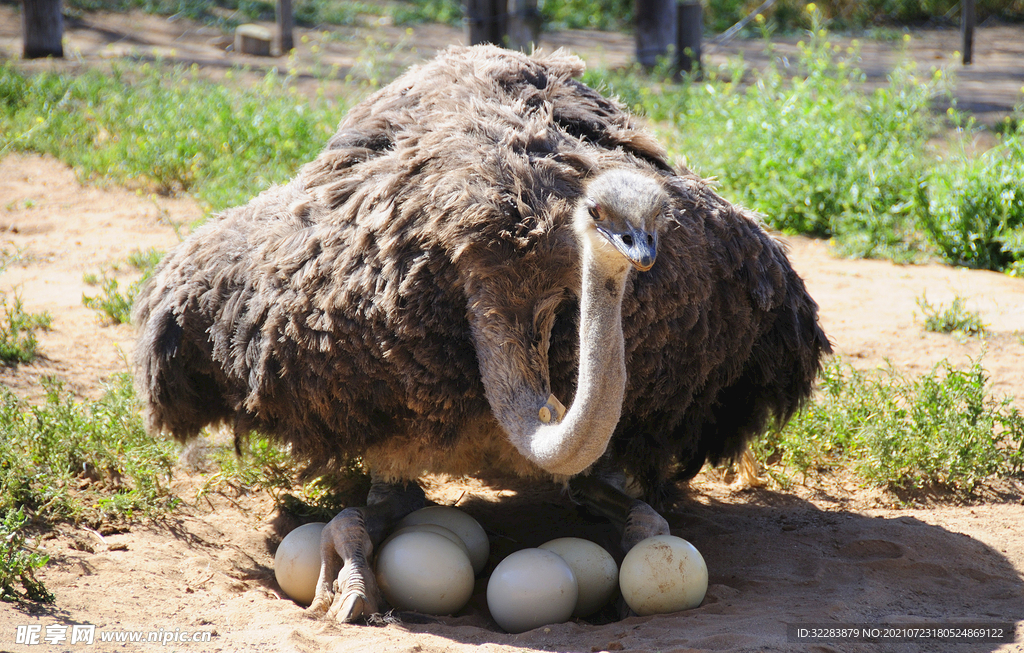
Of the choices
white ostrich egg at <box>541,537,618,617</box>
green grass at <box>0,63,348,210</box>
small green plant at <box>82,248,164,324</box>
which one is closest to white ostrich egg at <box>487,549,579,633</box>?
white ostrich egg at <box>541,537,618,617</box>

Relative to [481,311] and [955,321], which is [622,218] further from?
[955,321]

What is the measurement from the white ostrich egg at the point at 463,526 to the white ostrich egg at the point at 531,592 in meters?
0.36

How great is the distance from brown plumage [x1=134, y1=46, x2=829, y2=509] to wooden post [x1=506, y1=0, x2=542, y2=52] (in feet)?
16.5

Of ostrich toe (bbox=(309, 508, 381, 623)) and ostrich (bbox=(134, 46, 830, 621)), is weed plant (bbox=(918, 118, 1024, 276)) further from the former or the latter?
ostrich toe (bbox=(309, 508, 381, 623))

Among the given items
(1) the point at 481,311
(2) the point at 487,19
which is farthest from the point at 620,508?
(2) the point at 487,19

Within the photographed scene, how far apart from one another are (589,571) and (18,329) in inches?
143

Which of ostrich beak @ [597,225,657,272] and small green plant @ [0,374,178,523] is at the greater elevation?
ostrich beak @ [597,225,657,272]

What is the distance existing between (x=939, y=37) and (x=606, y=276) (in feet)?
50.2

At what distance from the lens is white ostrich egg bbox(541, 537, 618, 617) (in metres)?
3.56

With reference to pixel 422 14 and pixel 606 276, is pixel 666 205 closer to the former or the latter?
pixel 606 276

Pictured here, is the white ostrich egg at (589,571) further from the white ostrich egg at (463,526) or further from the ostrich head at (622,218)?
the ostrich head at (622,218)

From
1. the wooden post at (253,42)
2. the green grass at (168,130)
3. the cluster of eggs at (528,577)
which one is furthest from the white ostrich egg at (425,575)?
the wooden post at (253,42)

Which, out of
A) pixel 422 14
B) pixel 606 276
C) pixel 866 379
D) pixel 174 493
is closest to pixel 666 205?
pixel 606 276

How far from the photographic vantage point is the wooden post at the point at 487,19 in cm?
902
